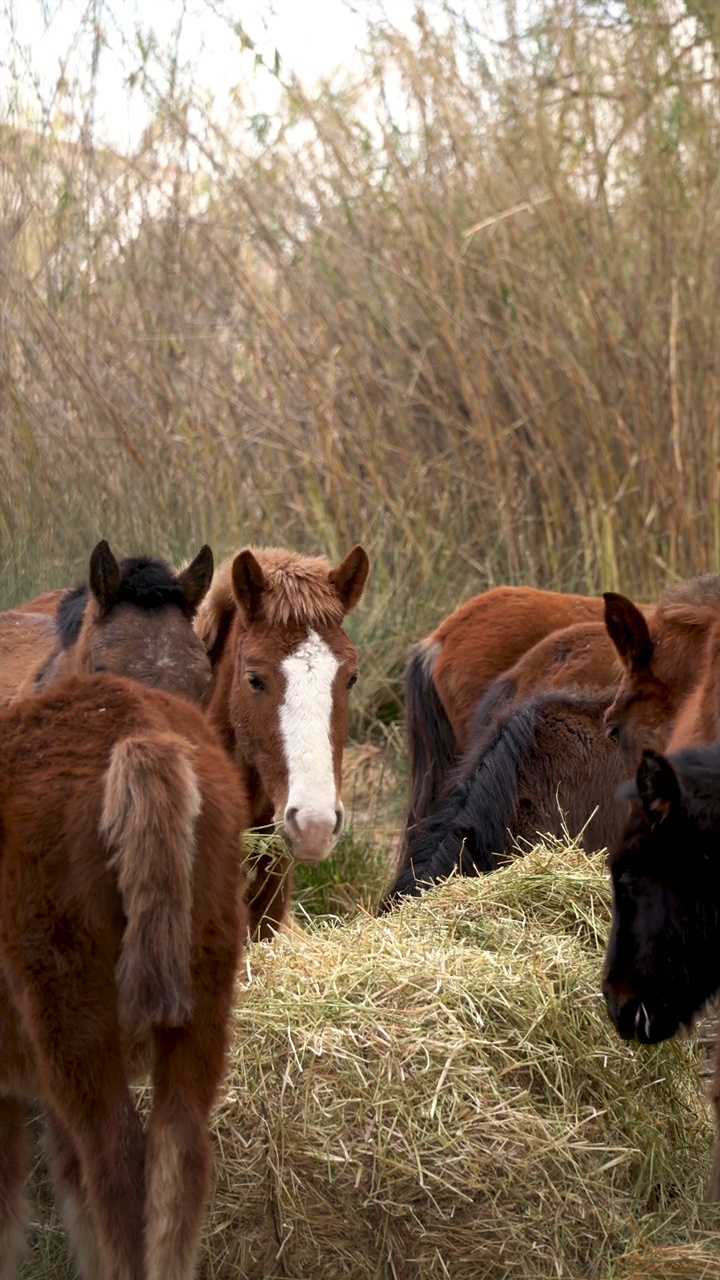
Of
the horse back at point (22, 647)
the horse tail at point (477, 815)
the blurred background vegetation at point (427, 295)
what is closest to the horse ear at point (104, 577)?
the horse back at point (22, 647)

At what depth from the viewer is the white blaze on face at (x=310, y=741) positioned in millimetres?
3846

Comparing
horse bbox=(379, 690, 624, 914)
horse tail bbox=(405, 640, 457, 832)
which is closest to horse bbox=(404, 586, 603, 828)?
horse tail bbox=(405, 640, 457, 832)

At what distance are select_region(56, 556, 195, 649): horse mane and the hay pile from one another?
45.5 inches

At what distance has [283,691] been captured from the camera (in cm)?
416

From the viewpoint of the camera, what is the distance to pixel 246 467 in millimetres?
7953

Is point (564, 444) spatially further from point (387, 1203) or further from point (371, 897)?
point (387, 1203)

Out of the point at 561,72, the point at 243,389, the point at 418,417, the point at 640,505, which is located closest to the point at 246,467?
the point at 243,389

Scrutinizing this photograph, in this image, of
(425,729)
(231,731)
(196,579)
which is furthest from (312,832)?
(425,729)

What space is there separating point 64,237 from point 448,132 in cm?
224

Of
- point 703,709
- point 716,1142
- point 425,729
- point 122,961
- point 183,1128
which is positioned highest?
point 122,961

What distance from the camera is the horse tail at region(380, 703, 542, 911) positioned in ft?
15.0

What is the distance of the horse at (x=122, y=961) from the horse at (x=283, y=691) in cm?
116

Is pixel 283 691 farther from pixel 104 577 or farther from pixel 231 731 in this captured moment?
pixel 104 577

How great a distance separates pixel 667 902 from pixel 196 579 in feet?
6.23
